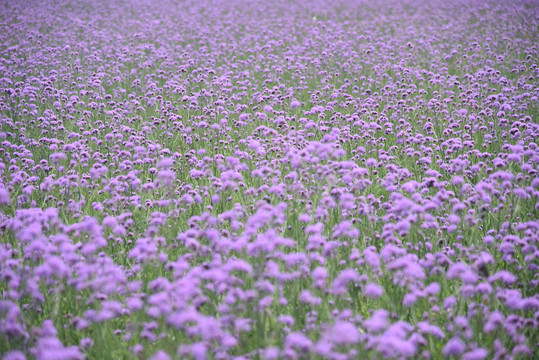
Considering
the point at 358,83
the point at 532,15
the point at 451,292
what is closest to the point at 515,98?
the point at 358,83

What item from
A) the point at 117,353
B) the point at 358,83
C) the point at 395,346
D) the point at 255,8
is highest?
the point at 255,8

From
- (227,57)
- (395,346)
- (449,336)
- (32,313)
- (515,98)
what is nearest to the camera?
(395,346)

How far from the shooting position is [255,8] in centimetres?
2377

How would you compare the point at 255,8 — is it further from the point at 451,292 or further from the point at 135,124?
the point at 451,292

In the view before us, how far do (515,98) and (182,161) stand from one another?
552cm

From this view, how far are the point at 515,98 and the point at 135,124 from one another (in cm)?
644

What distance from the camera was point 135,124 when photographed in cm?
769

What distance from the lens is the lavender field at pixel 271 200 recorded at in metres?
2.75

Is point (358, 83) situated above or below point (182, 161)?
above

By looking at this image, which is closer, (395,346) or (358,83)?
(395,346)

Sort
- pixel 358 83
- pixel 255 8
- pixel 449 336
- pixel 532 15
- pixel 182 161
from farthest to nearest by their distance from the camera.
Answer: pixel 255 8, pixel 532 15, pixel 358 83, pixel 182 161, pixel 449 336

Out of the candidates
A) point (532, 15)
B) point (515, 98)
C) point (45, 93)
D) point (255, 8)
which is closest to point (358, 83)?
point (515, 98)

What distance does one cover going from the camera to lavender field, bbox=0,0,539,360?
9.02ft

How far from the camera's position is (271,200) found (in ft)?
13.9
